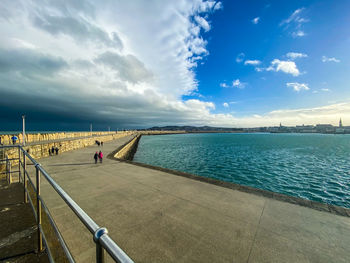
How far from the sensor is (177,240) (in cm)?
306

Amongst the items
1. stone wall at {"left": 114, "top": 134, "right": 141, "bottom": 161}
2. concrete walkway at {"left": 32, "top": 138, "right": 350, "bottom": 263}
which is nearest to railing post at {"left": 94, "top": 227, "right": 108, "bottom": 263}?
concrete walkway at {"left": 32, "top": 138, "right": 350, "bottom": 263}

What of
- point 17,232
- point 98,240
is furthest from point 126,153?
point 98,240

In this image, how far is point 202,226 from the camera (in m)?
3.49

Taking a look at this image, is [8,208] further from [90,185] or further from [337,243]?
[337,243]

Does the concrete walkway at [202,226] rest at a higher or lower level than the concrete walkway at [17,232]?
lower

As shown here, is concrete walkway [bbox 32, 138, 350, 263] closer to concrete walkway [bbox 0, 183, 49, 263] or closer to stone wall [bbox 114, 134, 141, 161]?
concrete walkway [bbox 0, 183, 49, 263]

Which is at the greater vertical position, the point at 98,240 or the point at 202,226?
the point at 98,240

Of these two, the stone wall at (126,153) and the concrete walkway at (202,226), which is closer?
the concrete walkway at (202,226)

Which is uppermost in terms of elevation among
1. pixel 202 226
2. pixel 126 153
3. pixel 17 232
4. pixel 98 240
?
pixel 98 240

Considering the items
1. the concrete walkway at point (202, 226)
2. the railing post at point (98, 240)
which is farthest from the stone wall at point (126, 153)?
the railing post at point (98, 240)

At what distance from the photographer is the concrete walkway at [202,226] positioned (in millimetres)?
2787

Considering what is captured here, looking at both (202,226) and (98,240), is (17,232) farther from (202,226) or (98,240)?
(202,226)

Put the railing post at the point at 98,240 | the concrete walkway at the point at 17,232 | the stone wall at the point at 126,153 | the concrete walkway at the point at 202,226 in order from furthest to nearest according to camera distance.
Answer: the stone wall at the point at 126,153 < the concrete walkway at the point at 202,226 < the concrete walkway at the point at 17,232 < the railing post at the point at 98,240

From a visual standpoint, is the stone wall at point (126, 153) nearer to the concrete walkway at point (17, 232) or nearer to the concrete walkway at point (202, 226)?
the concrete walkway at point (202, 226)
